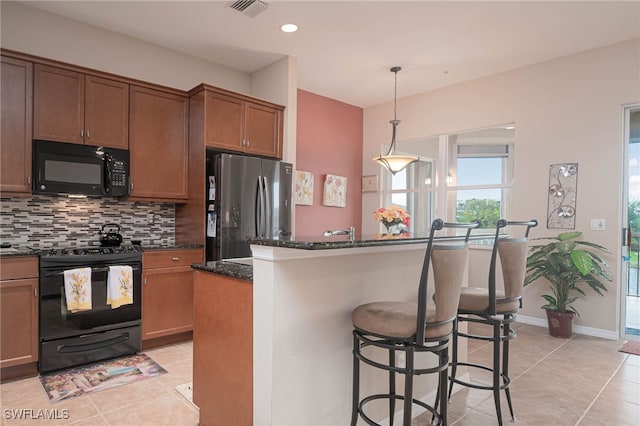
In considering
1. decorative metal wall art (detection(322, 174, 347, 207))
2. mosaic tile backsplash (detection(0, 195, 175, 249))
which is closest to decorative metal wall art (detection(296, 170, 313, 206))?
decorative metal wall art (detection(322, 174, 347, 207))

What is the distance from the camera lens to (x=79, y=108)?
3.20 metres

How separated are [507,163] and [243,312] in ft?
14.0

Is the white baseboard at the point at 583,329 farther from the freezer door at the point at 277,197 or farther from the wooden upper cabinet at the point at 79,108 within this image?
the wooden upper cabinet at the point at 79,108

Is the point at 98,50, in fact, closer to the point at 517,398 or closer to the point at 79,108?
the point at 79,108

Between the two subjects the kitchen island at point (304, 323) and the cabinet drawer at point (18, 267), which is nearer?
the kitchen island at point (304, 323)

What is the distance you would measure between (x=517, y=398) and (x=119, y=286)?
310cm

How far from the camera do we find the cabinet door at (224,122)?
12.1ft

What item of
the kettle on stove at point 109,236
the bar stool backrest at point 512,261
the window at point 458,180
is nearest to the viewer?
the bar stool backrest at point 512,261

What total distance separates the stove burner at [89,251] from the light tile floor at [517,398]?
91 centimetres

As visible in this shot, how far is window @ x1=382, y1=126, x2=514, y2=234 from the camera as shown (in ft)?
16.1

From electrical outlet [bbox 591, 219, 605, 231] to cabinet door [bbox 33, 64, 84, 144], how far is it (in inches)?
198

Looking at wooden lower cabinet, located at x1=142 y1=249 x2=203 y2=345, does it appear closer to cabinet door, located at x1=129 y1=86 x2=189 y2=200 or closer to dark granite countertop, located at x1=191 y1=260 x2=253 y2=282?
cabinet door, located at x1=129 y1=86 x2=189 y2=200

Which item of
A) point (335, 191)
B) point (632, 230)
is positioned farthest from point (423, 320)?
point (335, 191)

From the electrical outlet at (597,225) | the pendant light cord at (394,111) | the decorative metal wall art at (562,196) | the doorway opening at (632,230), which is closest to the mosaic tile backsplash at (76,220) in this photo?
the pendant light cord at (394,111)
